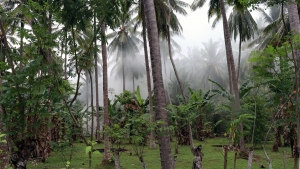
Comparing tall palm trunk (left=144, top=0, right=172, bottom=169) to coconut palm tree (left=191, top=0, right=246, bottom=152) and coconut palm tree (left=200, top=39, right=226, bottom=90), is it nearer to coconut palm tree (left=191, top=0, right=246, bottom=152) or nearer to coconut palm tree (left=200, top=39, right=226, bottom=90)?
coconut palm tree (left=191, top=0, right=246, bottom=152)

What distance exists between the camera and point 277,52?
18.7 feet

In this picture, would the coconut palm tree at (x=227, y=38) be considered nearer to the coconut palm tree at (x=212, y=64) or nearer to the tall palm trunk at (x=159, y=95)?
the tall palm trunk at (x=159, y=95)

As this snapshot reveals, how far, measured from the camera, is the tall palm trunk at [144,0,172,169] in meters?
5.30

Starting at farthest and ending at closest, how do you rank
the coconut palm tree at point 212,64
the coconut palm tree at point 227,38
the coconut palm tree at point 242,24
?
the coconut palm tree at point 212,64, the coconut palm tree at point 242,24, the coconut palm tree at point 227,38

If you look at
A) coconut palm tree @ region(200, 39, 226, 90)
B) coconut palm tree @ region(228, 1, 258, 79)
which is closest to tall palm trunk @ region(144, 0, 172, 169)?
coconut palm tree @ region(228, 1, 258, 79)

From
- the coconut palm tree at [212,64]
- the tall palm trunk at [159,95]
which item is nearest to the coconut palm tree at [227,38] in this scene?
the tall palm trunk at [159,95]

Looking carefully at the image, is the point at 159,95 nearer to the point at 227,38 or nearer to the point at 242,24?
the point at 227,38

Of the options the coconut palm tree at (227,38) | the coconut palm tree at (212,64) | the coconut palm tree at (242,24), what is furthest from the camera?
the coconut palm tree at (212,64)

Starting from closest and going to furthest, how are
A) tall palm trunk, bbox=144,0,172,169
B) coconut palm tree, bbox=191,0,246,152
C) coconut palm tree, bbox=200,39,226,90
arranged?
tall palm trunk, bbox=144,0,172,169 < coconut palm tree, bbox=191,0,246,152 < coconut palm tree, bbox=200,39,226,90

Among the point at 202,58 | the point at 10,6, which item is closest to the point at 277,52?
the point at 10,6

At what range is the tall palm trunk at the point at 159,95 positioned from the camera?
530 centimetres

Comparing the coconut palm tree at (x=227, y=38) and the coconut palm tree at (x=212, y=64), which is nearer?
the coconut palm tree at (x=227, y=38)

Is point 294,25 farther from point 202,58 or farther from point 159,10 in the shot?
point 202,58

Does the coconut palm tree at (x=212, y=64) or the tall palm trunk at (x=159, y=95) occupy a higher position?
the coconut palm tree at (x=212, y=64)
